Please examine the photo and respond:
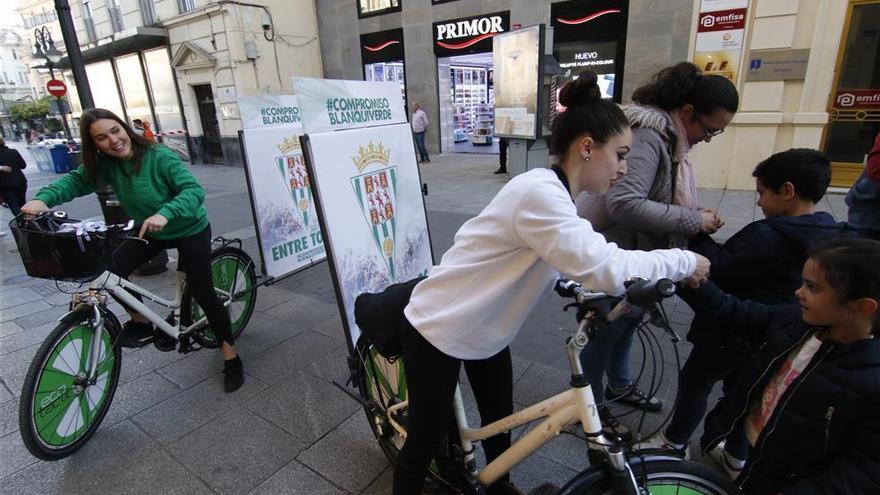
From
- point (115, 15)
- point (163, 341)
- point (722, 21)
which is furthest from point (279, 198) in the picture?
point (115, 15)

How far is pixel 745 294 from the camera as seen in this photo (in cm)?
189

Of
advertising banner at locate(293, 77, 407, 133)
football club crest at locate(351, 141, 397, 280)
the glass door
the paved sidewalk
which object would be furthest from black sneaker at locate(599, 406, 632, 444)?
the glass door

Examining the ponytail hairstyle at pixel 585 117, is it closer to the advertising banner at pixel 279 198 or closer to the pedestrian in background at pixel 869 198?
the pedestrian in background at pixel 869 198

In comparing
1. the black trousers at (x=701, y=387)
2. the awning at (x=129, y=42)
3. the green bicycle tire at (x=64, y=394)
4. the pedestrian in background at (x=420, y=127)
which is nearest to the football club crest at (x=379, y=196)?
the green bicycle tire at (x=64, y=394)

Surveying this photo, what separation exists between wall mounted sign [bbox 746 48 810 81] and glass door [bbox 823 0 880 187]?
53cm

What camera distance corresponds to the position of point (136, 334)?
9.71 ft

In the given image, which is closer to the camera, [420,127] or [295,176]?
[295,176]

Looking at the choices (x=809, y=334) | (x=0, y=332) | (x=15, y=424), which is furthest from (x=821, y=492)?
(x=0, y=332)

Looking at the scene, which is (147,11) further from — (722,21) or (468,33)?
(722,21)

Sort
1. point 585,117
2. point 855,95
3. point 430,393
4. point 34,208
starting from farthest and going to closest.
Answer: point 855,95, point 34,208, point 430,393, point 585,117

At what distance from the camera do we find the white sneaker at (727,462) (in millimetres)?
2129

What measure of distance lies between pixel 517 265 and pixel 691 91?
1.23m

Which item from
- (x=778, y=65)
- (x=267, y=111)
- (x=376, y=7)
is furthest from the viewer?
(x=376, y=7)

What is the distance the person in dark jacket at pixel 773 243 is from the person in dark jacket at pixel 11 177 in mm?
9254
